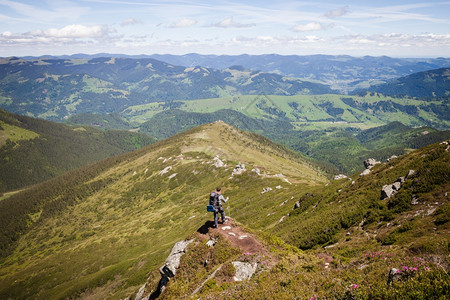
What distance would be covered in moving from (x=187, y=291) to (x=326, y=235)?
82.2 ft

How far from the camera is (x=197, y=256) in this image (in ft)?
93.8

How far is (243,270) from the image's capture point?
23.5 meters

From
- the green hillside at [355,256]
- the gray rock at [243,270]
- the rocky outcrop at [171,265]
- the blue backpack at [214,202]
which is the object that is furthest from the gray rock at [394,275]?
the rocky outcrop at [171,265]

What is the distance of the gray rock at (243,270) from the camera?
75.3ft

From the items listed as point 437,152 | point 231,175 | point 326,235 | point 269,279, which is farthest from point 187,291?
point 231,175

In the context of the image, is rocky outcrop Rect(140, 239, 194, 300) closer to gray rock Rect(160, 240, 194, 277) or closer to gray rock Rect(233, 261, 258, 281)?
gray rock Rect(160, 240, 194, 277)

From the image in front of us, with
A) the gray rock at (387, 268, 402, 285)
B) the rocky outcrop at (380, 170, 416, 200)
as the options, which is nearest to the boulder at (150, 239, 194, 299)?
the gray rock at (387, 268, 402, 285)

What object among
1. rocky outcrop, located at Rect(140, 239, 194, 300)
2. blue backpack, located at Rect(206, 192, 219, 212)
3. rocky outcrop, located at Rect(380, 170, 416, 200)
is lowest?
rocky outcrop, located at Rect(140, 239, 194, 300)

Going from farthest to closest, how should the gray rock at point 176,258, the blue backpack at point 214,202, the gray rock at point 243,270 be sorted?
the blue backpack at point 214,202 < the gray rock at point 176,258 < the gray rock at point 243,270

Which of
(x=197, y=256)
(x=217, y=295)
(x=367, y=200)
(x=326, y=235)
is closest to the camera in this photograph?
(x=217, y=295)

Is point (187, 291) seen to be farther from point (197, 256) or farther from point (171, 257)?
point (171, 257)

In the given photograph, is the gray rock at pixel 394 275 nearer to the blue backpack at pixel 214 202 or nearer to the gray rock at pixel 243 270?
the gray rock at pixel 243 270

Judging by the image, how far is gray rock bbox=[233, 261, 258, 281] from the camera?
23.0 meters

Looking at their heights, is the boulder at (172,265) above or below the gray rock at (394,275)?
below
